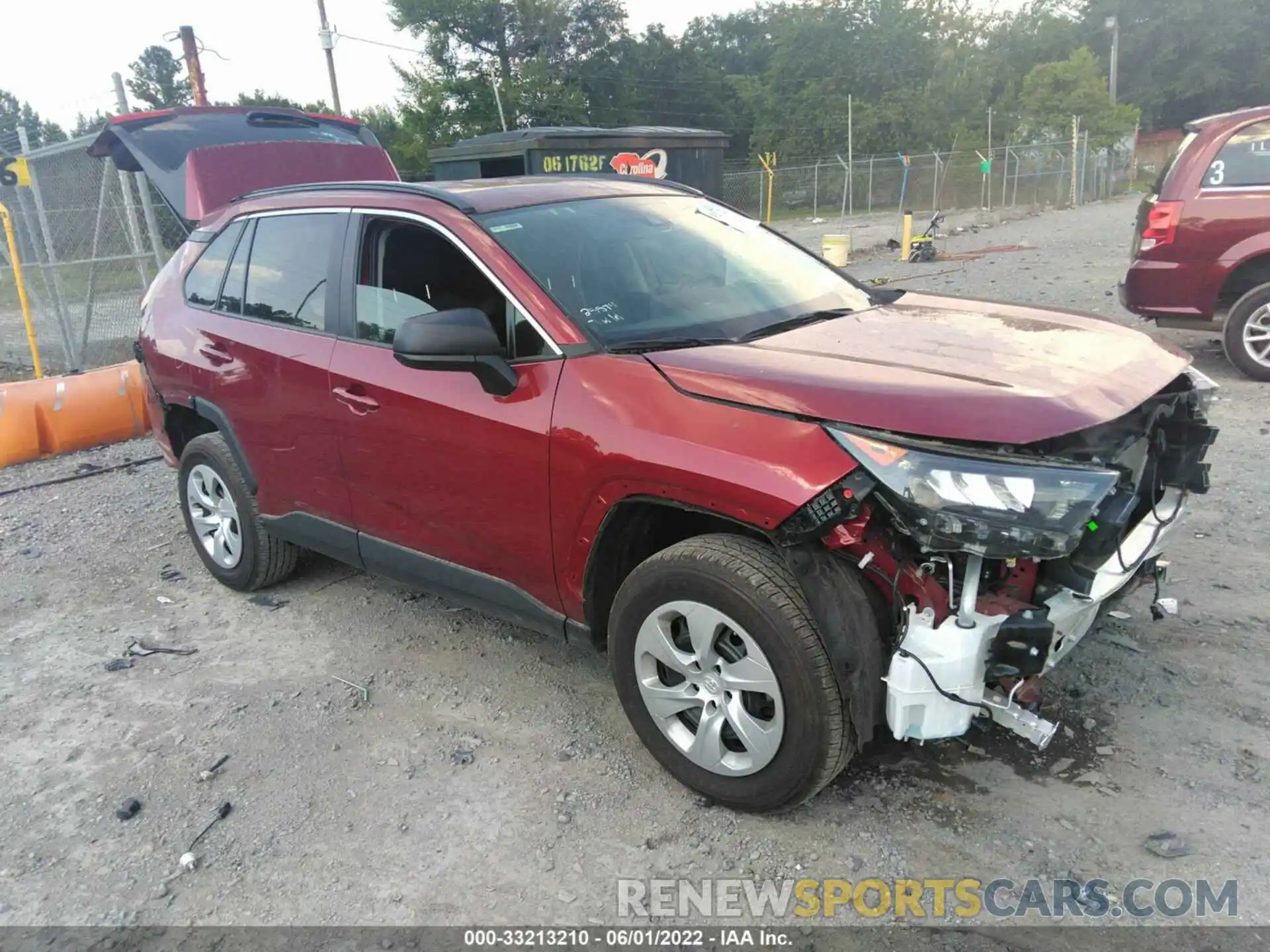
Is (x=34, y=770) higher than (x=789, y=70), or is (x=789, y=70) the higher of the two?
(x=789, y=70)

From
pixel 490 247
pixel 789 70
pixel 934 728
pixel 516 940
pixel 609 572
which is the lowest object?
pixel 516 940

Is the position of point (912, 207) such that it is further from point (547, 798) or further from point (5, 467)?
point (547, 798)

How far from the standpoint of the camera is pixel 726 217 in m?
4.17

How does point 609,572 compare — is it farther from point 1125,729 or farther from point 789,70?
point 789,70

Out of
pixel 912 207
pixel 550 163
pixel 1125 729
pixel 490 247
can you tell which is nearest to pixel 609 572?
pixel 490 247

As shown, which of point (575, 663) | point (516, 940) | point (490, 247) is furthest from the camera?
point (575, 663)

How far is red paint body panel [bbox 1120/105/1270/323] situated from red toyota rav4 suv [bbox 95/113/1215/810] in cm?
409

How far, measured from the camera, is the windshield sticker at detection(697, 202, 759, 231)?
13.4 feet

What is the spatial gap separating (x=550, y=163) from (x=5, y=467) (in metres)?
8.90

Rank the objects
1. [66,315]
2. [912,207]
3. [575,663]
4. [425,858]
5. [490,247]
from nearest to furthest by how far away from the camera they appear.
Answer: [425,858], [490,247], [575,663], [66,315], [912,207]

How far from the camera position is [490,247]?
3256 mm

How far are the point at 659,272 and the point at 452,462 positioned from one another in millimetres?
1059

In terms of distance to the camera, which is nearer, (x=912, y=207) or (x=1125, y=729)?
(x=1125, y=729)

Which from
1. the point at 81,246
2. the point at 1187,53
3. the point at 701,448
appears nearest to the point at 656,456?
the point at 701,448
